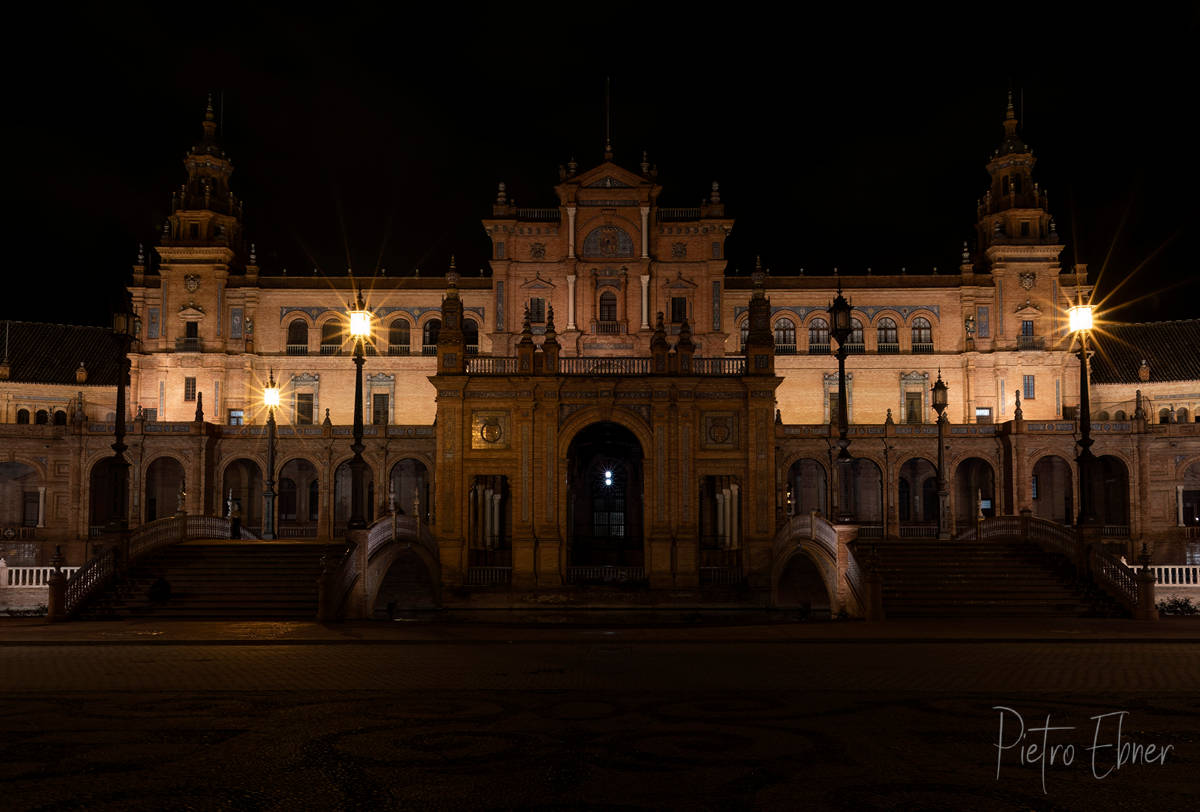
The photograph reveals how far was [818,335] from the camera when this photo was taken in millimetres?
65625

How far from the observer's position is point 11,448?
5741 cm

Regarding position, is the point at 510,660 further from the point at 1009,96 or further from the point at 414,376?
the point at 1009,96

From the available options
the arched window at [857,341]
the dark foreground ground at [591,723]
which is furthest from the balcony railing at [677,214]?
the dark foreground ground at [591,723]

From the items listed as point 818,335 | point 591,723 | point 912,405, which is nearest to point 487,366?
point 591,723

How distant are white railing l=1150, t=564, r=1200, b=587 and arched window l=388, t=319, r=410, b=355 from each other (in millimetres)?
44828

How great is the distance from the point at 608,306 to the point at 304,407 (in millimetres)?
19774

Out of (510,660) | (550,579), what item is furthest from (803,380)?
(510,660)

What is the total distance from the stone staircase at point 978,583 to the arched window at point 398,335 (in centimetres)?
4016

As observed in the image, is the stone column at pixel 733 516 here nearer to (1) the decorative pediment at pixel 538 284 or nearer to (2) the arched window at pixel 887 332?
(1) the decorative pediment at pixel 538 284

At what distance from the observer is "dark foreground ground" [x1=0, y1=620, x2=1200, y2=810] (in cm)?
893

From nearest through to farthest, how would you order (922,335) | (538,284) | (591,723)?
(591,723) → (538,284) → (922,335)

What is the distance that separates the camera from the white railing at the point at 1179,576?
1304 inches

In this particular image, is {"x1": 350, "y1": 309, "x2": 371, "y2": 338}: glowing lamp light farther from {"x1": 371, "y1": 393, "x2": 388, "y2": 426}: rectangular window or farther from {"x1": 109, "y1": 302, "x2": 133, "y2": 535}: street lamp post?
{"x1": 371, "y1": 393, "x2": 388, "y2": 426}: rectangular window

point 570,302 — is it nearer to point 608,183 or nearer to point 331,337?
point 608,183
